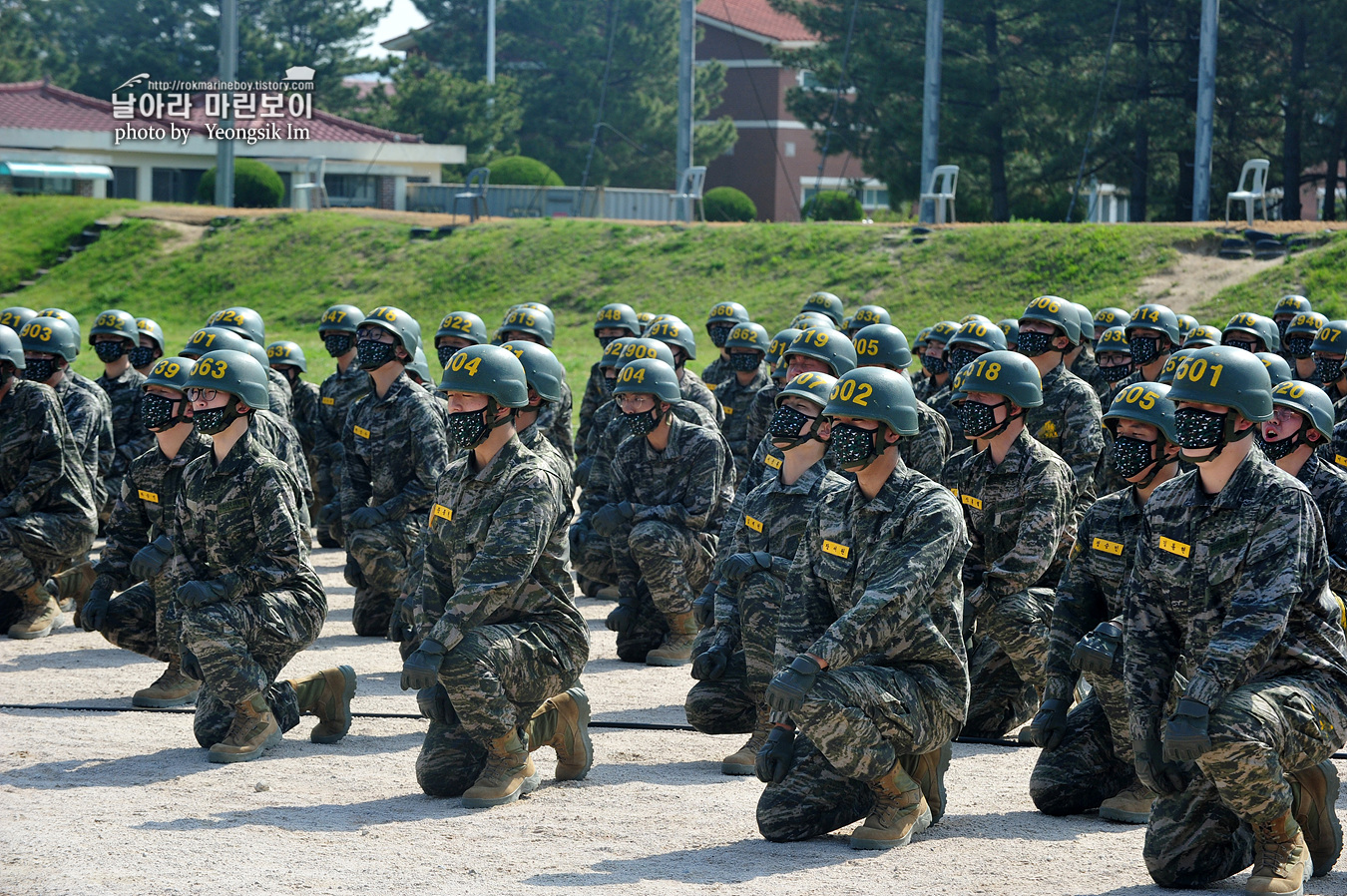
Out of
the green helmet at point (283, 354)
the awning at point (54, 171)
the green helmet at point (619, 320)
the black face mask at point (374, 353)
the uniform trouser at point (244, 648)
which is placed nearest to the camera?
the uniform trouser at point (244, 648)

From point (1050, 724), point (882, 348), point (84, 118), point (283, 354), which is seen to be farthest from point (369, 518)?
point (84, 118)

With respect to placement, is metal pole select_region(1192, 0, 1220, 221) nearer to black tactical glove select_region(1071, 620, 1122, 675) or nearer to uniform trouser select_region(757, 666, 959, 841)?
black tactical glove select_region(1071, 620, 1122, 675)

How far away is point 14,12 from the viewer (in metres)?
60.8

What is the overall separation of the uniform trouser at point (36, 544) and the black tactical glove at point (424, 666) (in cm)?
536

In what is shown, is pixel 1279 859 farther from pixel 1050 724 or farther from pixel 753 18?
pixel 753 18

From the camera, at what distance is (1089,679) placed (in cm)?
777

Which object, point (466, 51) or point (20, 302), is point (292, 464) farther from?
point (466, 51)

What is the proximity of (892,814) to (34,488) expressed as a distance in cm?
727

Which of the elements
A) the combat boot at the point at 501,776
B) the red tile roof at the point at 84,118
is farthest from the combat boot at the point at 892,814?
the red tile roof at the point at 84,118

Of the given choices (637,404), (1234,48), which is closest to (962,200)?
(1234,48)

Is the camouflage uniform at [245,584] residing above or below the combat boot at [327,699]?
above

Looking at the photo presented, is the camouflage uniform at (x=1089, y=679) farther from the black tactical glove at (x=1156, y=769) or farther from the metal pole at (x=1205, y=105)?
the metal pole at (x=1205, y=105)

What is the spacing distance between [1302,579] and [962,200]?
35.0m

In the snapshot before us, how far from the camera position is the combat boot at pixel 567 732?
830 cm
